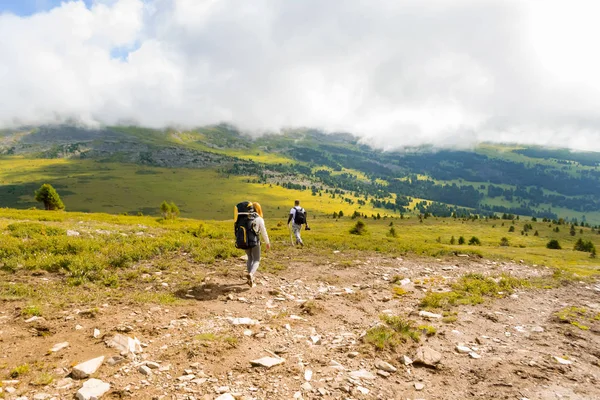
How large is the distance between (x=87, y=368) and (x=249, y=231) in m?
7.71

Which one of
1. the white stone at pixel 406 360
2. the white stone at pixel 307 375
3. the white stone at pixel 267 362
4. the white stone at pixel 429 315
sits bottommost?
the white stone at pixel 429 315

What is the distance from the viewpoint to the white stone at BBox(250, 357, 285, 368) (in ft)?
25.0

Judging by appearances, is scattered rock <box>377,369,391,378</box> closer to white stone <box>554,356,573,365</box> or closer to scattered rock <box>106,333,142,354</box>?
white stone <box>554,356,573,365</box>

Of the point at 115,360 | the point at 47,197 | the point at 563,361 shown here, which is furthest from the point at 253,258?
the point at 47,197

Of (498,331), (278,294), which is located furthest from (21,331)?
(498,331)

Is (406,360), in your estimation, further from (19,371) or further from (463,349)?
(19,371)

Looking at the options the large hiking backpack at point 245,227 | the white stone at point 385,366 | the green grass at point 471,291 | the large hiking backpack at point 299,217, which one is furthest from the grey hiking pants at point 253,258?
the large hiking backpack at point 299,217

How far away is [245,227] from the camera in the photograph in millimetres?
13812

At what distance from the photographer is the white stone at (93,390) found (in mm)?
5980

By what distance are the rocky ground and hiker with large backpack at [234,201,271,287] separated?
1.39m

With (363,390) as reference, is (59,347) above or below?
above

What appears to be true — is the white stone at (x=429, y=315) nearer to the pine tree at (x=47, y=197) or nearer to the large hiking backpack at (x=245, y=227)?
the large hiking backpack at (x=245, y=227)

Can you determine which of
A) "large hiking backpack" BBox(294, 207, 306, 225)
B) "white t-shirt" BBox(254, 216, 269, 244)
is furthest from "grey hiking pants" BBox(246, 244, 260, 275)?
"large hiking backpack" BBox(294, 207, 306, 225)

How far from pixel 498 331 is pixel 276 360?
8041mm
